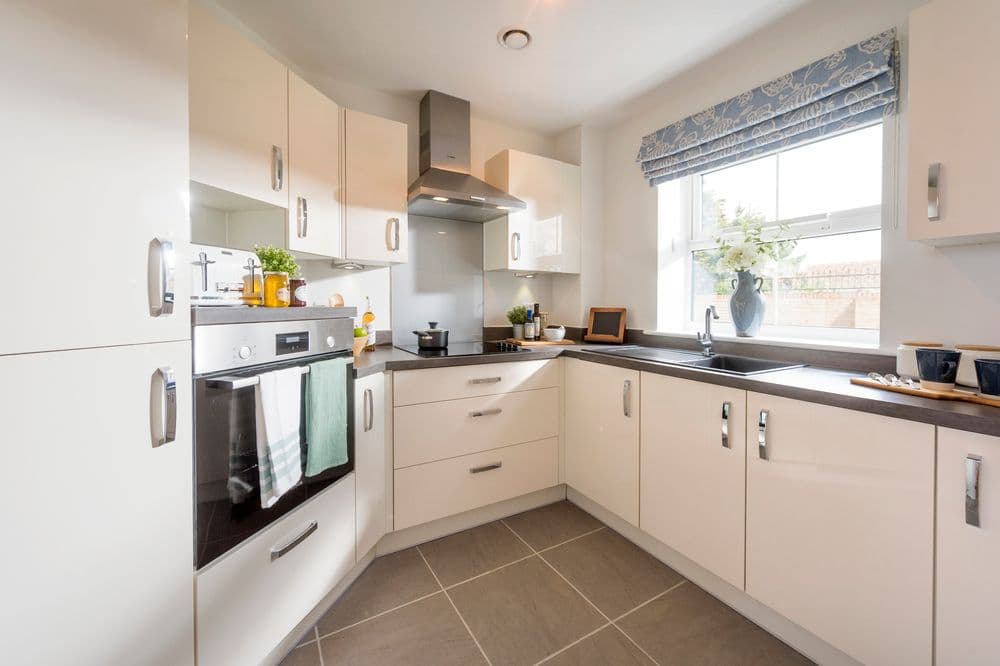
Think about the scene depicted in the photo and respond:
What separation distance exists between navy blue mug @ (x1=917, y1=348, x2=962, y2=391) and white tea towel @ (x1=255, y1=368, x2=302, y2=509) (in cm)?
201

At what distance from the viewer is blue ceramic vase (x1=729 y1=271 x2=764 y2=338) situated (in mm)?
2111

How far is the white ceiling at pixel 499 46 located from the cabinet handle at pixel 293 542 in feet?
7.02

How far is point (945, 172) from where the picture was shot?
A: 1.21 metres

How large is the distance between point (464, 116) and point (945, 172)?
89.4 inches

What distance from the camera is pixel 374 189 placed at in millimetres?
2205

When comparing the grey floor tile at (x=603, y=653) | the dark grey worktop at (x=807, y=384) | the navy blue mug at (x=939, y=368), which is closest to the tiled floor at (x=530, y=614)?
the grey floor tile at (x=603, y=653)

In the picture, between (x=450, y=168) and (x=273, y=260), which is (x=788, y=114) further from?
(x=273, y=260)

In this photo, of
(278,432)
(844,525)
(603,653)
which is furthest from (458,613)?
(844,525)

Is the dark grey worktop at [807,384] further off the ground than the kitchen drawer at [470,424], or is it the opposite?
the dark grey worktop at [807,384]

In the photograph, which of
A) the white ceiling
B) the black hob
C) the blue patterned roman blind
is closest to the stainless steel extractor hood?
the white ceiling

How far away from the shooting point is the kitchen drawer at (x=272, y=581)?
1.08m

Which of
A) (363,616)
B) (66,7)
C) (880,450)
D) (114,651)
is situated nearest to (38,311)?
(66,7)

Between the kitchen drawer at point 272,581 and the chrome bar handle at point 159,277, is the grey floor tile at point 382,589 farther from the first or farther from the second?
the chrome bar handle at point 159,277

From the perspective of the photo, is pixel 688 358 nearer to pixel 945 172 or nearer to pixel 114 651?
pixel 945 172
